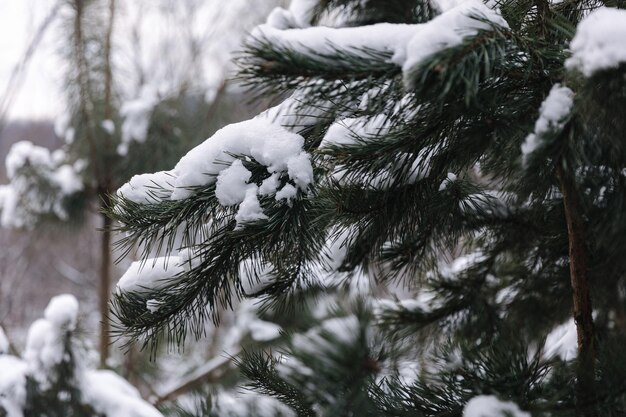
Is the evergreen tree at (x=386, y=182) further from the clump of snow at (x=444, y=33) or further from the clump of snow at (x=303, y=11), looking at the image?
the clump of snow at (x=303, y=11)

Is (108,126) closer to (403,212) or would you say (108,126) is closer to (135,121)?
(135,121)

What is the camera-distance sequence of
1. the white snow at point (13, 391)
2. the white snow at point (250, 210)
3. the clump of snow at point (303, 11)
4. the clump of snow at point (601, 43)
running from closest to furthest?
the clump of snow at point (601, 43) → the white snow at point (250, 210) → the clump of snow at point (303, 11) → the white snow at point (13, 391)

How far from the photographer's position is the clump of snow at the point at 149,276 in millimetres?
1056

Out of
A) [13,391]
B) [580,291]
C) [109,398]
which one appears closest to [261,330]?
[109,398]

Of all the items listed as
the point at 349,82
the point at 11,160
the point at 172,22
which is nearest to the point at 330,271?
the point at 349,82

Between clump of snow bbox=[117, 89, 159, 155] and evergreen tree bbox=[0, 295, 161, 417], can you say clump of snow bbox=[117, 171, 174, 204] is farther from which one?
clump of snow bbox=[117, 89, 159, 155]

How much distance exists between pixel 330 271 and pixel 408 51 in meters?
0.69

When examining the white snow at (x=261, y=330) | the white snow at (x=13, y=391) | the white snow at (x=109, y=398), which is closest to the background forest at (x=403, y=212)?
the white snow at (x=109, y=398)

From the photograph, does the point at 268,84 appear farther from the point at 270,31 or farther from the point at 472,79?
the point at 472,79

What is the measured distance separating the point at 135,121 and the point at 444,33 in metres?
2.61

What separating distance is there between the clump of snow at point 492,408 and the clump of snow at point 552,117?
13.8 inches

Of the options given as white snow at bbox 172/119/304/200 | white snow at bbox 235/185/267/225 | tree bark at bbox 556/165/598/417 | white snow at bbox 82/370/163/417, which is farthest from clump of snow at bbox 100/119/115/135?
tree bark at bbox 556/165/598/417

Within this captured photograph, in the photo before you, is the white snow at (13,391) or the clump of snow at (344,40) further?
the white snow at (13,391)

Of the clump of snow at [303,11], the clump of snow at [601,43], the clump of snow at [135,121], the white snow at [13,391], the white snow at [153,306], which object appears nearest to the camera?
the clump of snow at [601,43]
